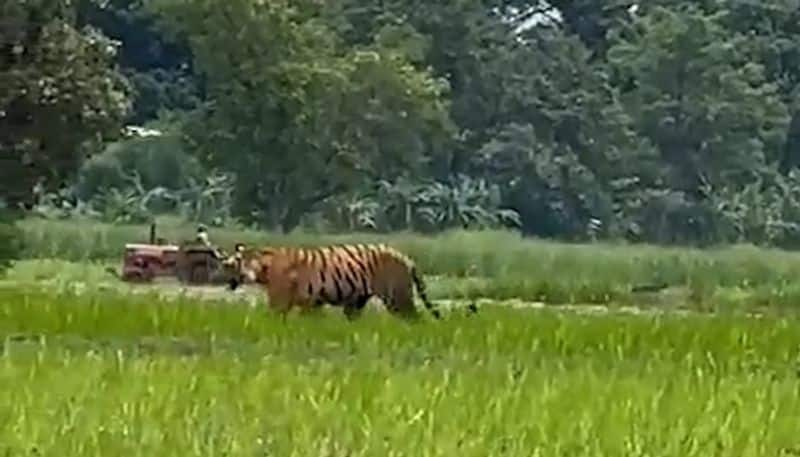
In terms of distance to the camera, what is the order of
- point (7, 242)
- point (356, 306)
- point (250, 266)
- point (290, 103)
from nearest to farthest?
point (356, 306)
point (250, 266)
point (7, 242)
point (290, 103)

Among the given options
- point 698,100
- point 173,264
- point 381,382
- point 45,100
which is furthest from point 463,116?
point 381,382

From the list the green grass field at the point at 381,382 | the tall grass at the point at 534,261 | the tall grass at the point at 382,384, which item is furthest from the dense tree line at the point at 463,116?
the tall grass at the point at 382,384

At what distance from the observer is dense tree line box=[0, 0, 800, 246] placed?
27688 millimetres

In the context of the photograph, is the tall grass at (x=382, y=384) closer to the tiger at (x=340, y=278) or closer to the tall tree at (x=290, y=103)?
the tiger at (x=340, y=278)

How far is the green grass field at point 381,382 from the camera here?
20.7ft

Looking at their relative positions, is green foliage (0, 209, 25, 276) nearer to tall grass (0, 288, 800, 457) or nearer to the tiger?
the tiger

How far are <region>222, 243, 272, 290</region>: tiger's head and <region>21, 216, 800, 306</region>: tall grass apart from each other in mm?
3843

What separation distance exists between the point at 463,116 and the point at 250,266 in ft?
64.9

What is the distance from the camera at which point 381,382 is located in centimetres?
787

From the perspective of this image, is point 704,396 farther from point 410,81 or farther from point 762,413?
point 410,81

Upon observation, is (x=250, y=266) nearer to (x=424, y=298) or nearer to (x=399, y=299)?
(x=399, y=299)

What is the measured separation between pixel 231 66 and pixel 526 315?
15.4 meters

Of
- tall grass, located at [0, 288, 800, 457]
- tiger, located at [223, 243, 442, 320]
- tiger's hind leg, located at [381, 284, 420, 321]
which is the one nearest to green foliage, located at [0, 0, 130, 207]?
tiger, located at [223, 243, 442, 320]

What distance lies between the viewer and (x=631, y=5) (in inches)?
1455
